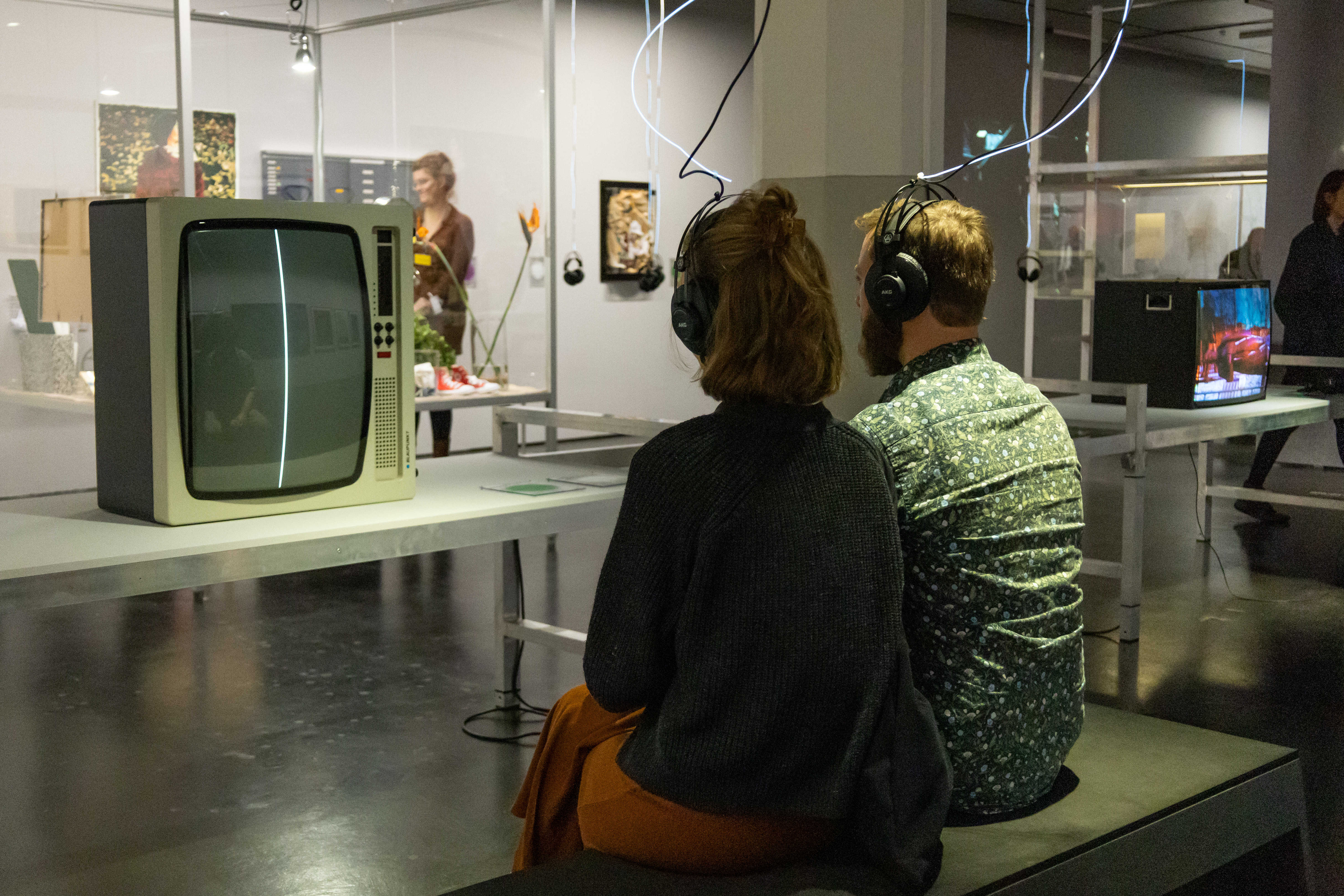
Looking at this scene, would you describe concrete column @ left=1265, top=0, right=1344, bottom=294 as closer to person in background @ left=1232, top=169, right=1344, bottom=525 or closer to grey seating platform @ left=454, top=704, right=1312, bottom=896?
person in background @ left=1232, top=169, right=1344, bottom=525

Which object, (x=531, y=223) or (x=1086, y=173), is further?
(x=1086, y=173)

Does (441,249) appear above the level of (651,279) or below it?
above

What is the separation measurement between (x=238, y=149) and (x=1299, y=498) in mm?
5177

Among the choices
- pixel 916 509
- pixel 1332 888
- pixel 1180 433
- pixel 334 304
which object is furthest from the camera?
pixel 1180 433

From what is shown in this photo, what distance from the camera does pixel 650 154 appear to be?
930 cm

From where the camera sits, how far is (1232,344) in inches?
196

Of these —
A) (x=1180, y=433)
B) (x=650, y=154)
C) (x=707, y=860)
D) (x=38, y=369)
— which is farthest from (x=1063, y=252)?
(x=707, y=860)

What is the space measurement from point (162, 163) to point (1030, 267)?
241 inches

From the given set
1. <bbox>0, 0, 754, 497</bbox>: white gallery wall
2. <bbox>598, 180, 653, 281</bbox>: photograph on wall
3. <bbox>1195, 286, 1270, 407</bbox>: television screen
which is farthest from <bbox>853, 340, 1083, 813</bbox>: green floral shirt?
<bbox>598, 180, 653, 281</bbox>: photograph on wall

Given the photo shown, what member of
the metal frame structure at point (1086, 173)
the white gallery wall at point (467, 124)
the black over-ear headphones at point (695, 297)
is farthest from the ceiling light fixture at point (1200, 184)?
the black over-ear headphones at point (695, 297)

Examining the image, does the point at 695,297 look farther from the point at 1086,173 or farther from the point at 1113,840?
the point at 1086,173

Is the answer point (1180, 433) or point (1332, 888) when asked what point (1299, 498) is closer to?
point (1180, 433)

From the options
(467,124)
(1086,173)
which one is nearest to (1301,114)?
(1086,173)

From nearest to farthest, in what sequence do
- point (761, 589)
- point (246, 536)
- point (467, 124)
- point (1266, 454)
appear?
point (761, 589)
point (246, 536)
point (1266, 454)
point (467, 124)
